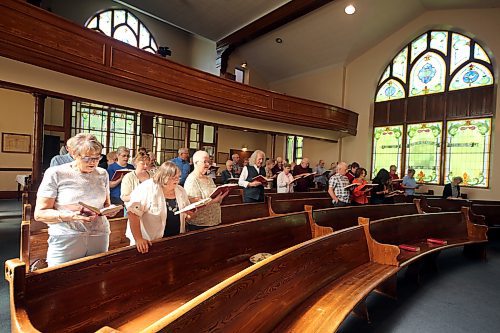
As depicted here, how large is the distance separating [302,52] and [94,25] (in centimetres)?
667

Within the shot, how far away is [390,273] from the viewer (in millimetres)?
2633

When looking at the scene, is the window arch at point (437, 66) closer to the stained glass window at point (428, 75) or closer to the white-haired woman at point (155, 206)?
the stained glass window at point (428, 75)

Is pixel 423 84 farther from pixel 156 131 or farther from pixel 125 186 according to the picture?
pixel 125 186

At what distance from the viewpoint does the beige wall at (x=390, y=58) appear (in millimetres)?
7836

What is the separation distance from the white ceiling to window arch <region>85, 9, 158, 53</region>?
1084mm

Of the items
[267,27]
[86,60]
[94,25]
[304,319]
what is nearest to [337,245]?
[304,319]

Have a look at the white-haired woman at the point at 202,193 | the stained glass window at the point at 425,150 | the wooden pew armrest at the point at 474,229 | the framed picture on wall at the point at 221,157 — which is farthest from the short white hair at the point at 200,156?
the framed picture on wall at the point at 221,157

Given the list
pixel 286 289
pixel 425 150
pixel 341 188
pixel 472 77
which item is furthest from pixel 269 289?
pixel 472 77

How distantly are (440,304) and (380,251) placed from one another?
712mm

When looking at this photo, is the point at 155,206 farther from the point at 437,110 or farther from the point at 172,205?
the point at 437,110

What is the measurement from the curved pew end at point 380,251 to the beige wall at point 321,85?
8178 mm

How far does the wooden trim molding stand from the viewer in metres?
3.99

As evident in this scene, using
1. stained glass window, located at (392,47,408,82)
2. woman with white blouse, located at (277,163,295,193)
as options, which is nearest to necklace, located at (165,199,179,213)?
woman with white blouse, located at (277,163,295,193)

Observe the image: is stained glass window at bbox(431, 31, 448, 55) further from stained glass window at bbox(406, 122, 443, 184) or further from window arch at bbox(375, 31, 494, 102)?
stained glass window at bbox(406, 122, 443, 184)
